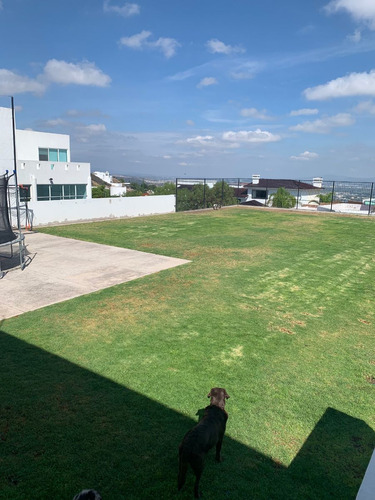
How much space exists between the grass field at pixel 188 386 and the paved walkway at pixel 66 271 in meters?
0.58

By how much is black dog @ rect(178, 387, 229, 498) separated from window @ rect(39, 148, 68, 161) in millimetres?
32405

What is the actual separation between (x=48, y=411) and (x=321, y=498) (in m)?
2.86

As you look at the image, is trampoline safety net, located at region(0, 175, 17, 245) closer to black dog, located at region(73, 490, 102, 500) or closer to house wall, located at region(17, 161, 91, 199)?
black dog, located at region(73, 490, 102, 500)

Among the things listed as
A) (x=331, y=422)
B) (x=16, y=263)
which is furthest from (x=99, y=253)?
(x=331, y=422)

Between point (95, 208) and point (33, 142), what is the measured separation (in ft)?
43.6

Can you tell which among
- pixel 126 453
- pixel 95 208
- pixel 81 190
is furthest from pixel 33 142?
pixel 126 453

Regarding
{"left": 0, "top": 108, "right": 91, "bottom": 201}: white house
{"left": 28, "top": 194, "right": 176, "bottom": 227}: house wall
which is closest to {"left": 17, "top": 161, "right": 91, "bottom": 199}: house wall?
{"left": 0, "top": 108, "right": 91, "bottom": 201}: white house

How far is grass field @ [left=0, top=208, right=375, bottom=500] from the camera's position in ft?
10.6

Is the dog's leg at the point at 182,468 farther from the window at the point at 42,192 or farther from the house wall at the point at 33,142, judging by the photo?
the house wall at the point at 33,142

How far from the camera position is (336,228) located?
19.6 metres

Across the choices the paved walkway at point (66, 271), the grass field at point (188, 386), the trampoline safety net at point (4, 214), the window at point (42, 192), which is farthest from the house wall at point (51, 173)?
the grass field at point (188, 386)

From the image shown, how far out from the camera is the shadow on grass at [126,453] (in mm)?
3098

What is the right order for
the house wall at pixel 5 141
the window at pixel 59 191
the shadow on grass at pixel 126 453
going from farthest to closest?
1. the window at pixel 59 191
2. the house wall at pixel 5 141
3. the shadow on grass at pixel 126 453

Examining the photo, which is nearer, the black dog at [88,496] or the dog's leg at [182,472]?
the black dog at [88,496]
